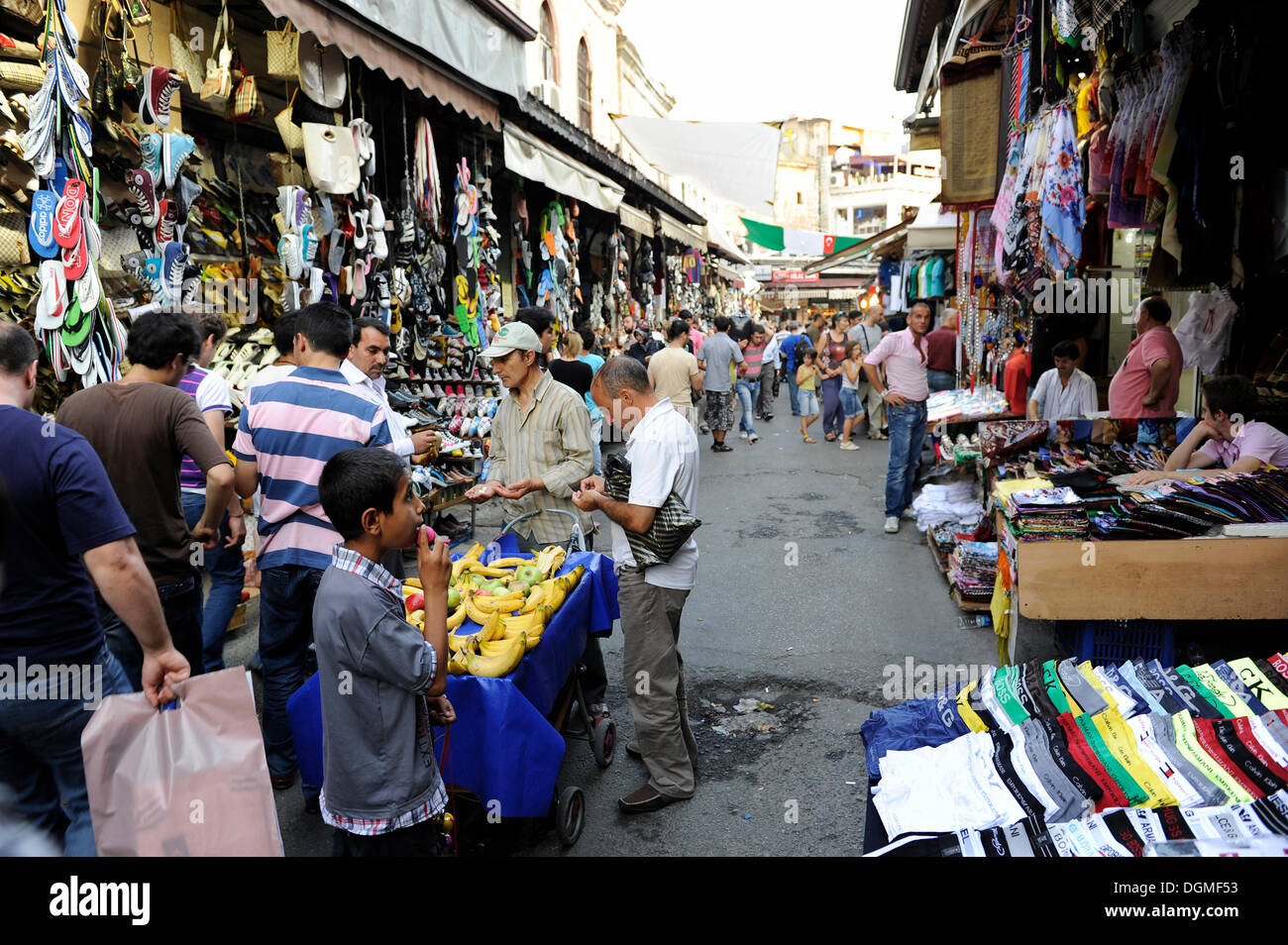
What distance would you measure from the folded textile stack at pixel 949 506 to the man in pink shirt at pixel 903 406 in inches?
11.5

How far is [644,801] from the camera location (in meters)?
3.75

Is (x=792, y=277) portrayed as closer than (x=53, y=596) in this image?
No

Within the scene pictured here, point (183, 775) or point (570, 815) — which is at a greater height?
point (183, 775)

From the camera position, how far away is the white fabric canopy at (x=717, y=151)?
41.9 ft

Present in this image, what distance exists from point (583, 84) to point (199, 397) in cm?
1780

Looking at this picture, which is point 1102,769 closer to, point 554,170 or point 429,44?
point 429,44

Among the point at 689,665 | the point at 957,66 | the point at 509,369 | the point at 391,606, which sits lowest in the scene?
the point at 689,665

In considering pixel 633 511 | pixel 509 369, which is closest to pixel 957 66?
pixel 509 369

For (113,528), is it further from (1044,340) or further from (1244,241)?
(1044,340)

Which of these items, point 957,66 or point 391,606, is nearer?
point 391,606

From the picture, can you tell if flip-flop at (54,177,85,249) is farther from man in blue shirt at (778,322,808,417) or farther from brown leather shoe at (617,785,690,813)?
man in blue shirt at (778,322,808,417)

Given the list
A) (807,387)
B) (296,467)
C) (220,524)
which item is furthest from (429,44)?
(807,387)

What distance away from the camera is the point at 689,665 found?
5363mm
